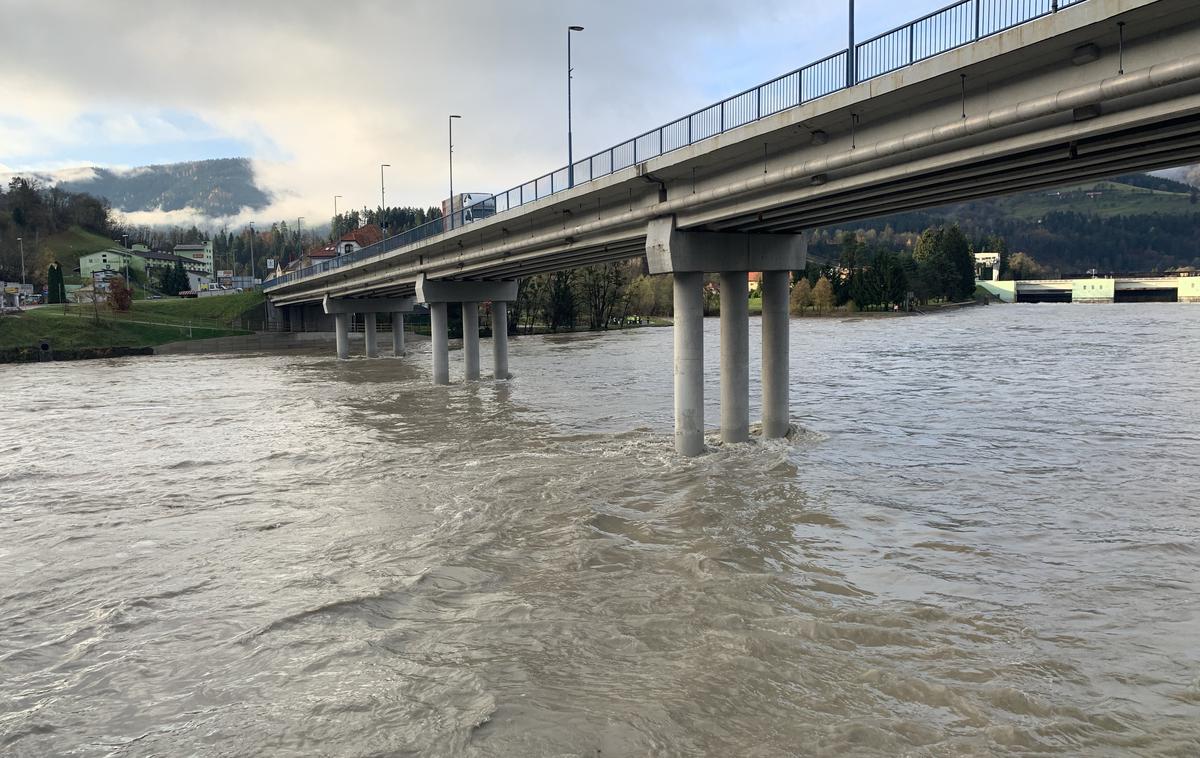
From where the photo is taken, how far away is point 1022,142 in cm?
1377

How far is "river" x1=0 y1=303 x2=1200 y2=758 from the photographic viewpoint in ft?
28.0

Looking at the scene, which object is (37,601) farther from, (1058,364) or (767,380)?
(1058,364)

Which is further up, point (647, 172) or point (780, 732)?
point (647, 172)

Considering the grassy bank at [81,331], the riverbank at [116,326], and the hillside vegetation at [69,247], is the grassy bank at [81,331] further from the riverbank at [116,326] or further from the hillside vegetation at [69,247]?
the hillside vegetation at [69,247]

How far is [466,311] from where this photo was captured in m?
51.5

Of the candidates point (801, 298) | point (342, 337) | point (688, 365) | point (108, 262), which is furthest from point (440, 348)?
point (108, 262)

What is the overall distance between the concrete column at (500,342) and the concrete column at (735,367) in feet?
88.8

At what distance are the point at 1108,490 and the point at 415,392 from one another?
34842mm

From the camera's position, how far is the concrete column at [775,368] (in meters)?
25.1

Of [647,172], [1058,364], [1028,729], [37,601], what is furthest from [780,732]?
[1058,364]

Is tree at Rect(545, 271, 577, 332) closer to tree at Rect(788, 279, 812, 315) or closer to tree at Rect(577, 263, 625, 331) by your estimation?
tree at Rect(577, 263, 625, 331)

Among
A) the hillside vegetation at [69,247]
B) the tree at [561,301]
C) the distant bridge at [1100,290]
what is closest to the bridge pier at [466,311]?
the tree at [561,301]

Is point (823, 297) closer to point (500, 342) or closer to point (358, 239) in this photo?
point (358, 239)

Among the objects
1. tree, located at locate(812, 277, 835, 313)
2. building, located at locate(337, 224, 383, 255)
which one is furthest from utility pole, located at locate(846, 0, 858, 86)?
building, located at locate(337, 224, 383, 255)
